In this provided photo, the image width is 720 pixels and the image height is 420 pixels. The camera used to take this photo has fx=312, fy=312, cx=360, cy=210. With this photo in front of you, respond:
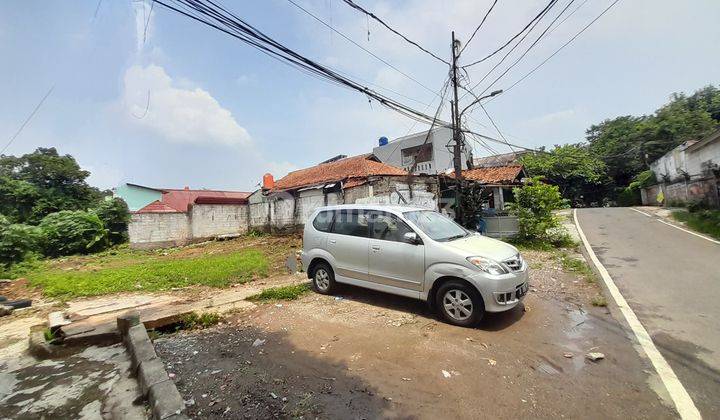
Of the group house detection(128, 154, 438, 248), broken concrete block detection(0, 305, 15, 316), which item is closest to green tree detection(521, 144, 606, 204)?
house detection(128, 154, 438, 248)

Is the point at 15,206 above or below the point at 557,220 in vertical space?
above

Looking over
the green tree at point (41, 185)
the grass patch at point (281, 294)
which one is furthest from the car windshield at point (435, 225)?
the green tree at point (41, 185)

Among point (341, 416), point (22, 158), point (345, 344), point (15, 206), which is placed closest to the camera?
point (341, 416)

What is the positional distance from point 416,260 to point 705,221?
49.5ft

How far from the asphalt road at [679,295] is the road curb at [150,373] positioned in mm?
4240

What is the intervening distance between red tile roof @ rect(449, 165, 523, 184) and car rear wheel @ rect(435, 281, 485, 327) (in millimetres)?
15052

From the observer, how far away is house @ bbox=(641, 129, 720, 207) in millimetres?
15070

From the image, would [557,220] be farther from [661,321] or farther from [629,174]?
[629,174]

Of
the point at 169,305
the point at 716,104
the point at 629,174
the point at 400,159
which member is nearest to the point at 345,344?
the point at 169,305

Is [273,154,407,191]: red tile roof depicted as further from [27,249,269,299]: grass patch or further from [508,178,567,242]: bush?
[27,249,269,299]: grass patch

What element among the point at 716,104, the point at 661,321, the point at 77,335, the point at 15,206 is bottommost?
the point at 661,321

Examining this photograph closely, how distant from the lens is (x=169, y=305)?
6016 mm

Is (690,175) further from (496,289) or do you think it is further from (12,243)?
(12,243)

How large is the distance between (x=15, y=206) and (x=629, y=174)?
50232 mm
